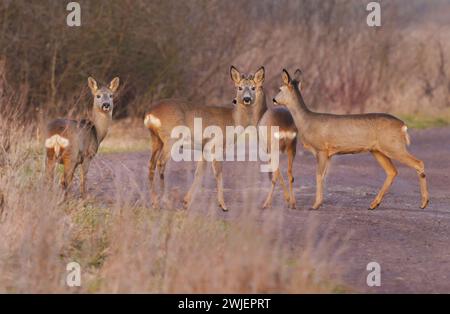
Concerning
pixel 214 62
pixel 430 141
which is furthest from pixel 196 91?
pixel 430 141

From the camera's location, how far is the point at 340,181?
16.7m

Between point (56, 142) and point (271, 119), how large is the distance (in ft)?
8.68

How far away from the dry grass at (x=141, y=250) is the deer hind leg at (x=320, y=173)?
2.32 meters

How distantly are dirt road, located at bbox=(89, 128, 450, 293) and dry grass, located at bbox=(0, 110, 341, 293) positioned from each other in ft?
0.98

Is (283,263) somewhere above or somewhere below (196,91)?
below

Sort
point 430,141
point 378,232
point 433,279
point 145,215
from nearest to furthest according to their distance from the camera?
1. point 433,279
2. point 145,215
3. point 378,232
4. point 430,141

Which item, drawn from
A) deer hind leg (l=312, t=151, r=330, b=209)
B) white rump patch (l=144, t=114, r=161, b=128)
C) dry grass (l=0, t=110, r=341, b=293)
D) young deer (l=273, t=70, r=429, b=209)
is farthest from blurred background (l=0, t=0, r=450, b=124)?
dry grass (l=0, t=110, r=341, b=293)

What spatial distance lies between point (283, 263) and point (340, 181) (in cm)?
750

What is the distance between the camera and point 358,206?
1396 cm

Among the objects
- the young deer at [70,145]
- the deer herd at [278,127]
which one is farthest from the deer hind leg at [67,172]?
the deer herd at [278,127]

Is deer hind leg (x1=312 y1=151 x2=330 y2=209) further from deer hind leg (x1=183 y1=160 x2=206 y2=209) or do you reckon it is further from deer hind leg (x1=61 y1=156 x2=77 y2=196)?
deer hind leg (x1=61 y1=156 x2=77 y2=196)

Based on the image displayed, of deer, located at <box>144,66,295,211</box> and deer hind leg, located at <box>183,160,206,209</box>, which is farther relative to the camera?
deer, located at <box>144,66,295,211</box>

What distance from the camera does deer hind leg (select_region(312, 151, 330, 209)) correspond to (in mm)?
13305
